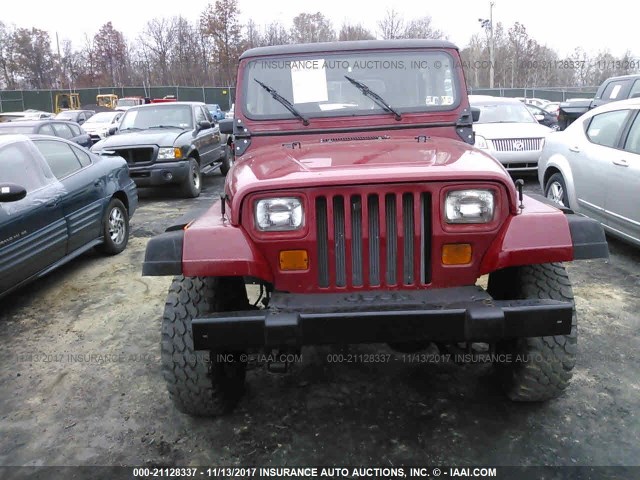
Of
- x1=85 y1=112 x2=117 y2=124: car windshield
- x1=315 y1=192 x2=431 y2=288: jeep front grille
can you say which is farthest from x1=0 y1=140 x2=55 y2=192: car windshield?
x1=85 y1=112 x2=117 y2=124: car windshield

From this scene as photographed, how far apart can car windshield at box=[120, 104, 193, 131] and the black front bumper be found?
8.90 meters

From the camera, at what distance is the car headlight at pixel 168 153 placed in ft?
31.8

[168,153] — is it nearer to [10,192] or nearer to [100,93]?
[10,192]

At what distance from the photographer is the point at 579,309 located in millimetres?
4520

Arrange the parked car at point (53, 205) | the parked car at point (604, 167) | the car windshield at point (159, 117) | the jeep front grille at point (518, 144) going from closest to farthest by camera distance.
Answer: the parked car at point (53, 205) → the parked car at point (604, 167) → the jeep front grille at point (518, 144) → the car windshield at point (159, 117)

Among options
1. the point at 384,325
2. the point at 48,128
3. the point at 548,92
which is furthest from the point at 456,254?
the point at 548,92

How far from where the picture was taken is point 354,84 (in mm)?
3887

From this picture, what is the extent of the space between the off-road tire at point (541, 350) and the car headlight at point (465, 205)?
1.78 ft

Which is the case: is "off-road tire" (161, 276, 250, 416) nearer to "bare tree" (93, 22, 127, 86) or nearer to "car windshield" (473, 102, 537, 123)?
"car windshield" (473, 102, 537, 123)

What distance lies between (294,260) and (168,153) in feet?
25.0

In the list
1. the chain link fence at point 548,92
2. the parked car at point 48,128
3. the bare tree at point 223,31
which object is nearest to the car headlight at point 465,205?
the parked car at point 48,128

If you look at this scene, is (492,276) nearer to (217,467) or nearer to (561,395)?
(561,395)

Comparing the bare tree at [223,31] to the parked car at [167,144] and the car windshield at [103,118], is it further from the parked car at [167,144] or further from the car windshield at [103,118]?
the parked car at [167,144]

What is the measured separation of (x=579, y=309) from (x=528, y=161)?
5.63 metres
